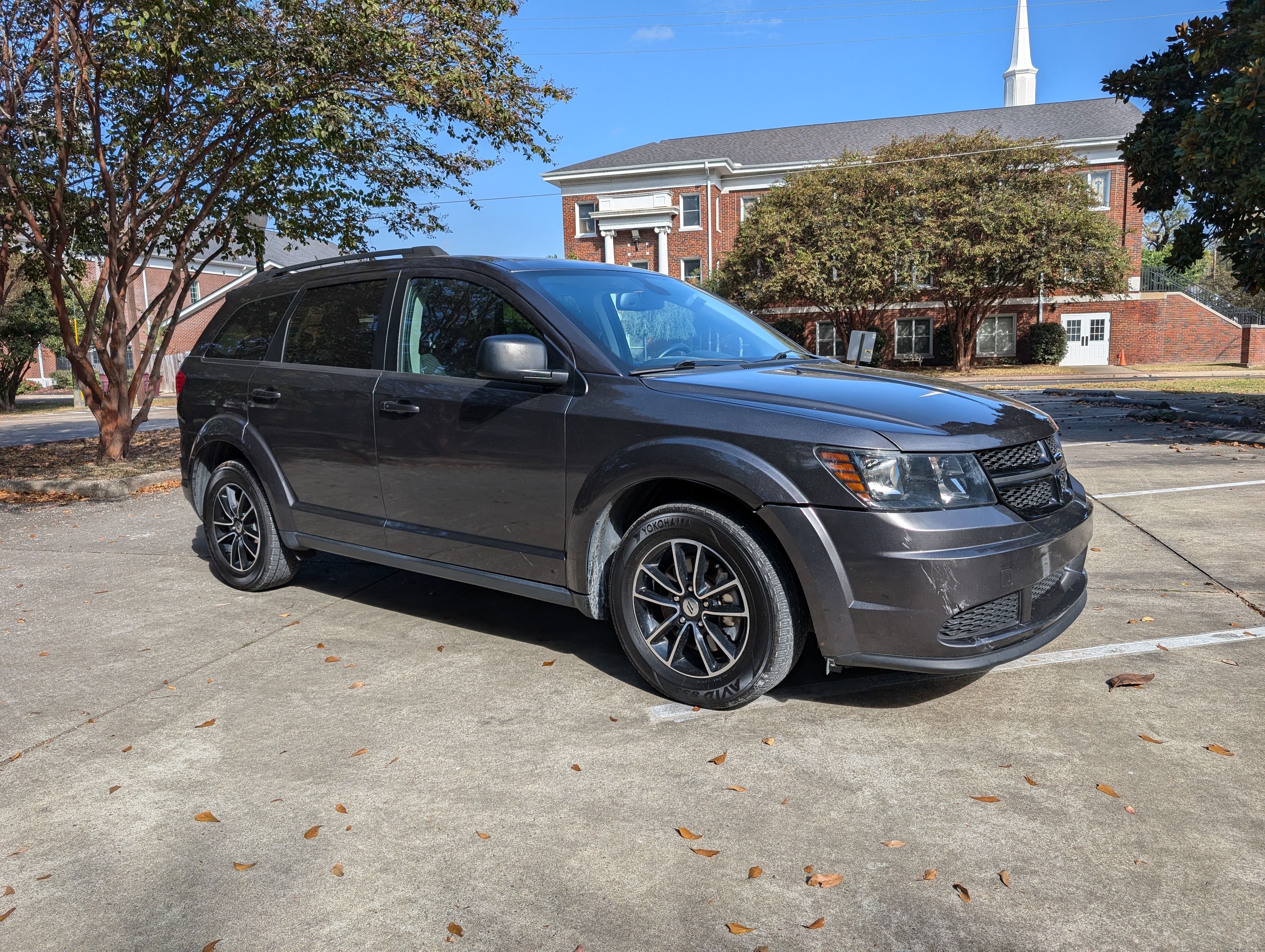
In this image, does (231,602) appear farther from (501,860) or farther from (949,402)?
(949,402)

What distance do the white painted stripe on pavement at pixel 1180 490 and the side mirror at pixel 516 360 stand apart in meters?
5.71

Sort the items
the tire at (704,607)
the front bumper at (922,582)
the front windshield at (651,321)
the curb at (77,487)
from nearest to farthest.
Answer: the front bumper at (922,582) → the tire at (704,607) → the front windshield at (651,321) → the curb at (77,487)

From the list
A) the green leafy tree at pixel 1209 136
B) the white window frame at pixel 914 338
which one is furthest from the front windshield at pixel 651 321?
the white window frame at pixel 914 338

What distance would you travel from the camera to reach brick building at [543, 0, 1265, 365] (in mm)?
39844

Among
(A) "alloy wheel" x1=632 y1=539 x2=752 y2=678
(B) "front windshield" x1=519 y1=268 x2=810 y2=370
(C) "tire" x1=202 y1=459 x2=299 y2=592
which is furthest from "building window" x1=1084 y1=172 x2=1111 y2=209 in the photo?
(A) "alloy wheel" x1=632 y1=539 x2=752 y2=678

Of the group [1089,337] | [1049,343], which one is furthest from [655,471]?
[1089,337]

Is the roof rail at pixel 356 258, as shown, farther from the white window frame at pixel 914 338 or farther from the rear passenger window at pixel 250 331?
the white window frame at pixel 914 338

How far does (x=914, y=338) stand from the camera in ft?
137

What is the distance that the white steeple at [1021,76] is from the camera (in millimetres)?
59062

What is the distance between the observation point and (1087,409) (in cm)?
1611

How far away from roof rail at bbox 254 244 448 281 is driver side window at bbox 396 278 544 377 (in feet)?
0.52

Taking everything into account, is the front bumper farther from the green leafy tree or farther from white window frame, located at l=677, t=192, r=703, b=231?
white window frame, located at l=677, t=192, r=703, b=231

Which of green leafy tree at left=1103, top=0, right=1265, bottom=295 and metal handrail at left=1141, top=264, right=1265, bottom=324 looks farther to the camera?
metal handrail at left=1141, top=264, right=1265, bottom=324

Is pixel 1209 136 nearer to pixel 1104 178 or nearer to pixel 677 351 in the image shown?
pixel 677 351
